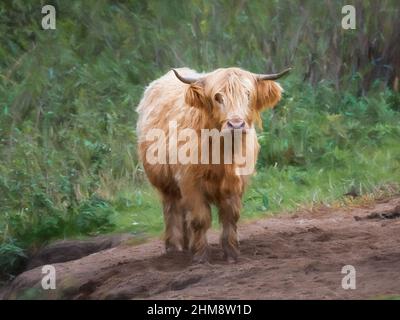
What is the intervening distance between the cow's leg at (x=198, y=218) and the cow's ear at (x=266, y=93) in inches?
34.2

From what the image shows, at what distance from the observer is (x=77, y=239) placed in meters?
11.6

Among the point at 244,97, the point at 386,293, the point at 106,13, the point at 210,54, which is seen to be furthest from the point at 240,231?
the point at 106,13

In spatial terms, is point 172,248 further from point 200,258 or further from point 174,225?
point 200,258

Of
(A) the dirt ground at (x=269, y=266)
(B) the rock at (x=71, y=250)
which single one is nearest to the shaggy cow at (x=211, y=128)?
(A) the dirt ground at (x=269, y=266)

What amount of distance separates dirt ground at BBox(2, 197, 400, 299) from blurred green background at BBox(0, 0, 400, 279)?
815mm

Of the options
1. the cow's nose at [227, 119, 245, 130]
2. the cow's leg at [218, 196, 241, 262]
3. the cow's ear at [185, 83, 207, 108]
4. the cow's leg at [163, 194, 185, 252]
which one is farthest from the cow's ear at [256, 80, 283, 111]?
the cow's leg at [163, 194, 185, 252]

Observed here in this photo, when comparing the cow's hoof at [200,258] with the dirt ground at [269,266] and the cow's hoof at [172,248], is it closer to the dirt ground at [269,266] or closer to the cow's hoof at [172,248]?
the dirt ground at [269,266]

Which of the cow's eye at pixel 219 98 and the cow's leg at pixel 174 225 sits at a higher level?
the cow's eye at pixel 219 98

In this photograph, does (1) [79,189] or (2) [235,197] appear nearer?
(2) [235,197]

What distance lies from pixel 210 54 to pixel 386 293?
7.33 m

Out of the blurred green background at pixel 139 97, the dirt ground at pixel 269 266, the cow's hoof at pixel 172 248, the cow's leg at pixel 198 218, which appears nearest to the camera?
the dirt ground at pixel 269 266

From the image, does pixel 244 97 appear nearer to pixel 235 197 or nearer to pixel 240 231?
pixel 235 197

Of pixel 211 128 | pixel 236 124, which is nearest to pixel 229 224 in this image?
pixel 211 128

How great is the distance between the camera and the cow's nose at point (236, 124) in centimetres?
886
